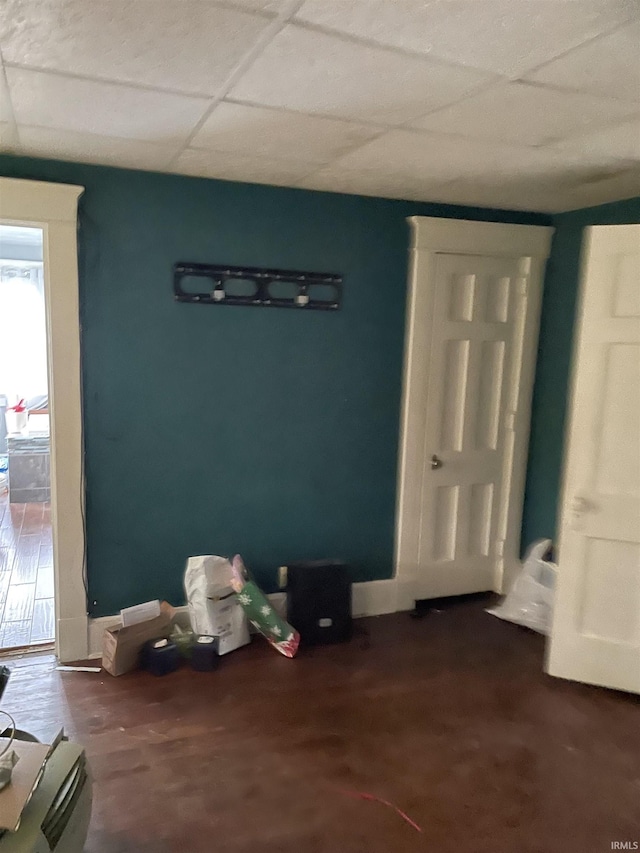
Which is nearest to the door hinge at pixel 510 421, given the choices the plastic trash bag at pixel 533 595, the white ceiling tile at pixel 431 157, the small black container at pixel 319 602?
the plastic trash bag at pixel 533 595

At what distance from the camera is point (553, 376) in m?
3.84

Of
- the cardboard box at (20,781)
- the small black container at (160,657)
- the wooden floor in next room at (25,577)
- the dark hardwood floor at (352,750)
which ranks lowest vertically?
the dark hardwood floor at (352,750)

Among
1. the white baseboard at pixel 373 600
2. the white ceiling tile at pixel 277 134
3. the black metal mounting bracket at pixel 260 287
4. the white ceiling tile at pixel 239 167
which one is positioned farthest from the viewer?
the white baseboard at pixel 373 600

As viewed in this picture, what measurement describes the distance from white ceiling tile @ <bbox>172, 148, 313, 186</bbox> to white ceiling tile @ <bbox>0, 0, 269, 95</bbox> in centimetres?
83

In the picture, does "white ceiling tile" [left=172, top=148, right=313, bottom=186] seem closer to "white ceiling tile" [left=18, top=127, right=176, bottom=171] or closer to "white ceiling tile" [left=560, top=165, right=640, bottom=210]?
"white ceiling tile" [left=18, top=127, right=176, bottom=171]

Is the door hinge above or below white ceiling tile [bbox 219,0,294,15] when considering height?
below

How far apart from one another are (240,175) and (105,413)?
1279 millimetres

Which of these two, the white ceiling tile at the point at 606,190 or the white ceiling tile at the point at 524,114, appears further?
the white ceiling tile at the point at 606,190

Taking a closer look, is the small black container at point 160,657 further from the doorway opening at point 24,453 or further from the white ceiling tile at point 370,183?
the white ceiling tile at point 370,183

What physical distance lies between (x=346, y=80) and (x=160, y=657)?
2501 mm

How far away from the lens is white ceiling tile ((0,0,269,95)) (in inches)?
55.7

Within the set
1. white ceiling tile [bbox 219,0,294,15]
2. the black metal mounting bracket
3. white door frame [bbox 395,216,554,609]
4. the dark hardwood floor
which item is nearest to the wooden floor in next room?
the dark hardwood floor

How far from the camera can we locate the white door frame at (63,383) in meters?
A: 2.76

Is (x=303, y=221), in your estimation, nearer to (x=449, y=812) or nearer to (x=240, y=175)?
(x=240, y=175)
